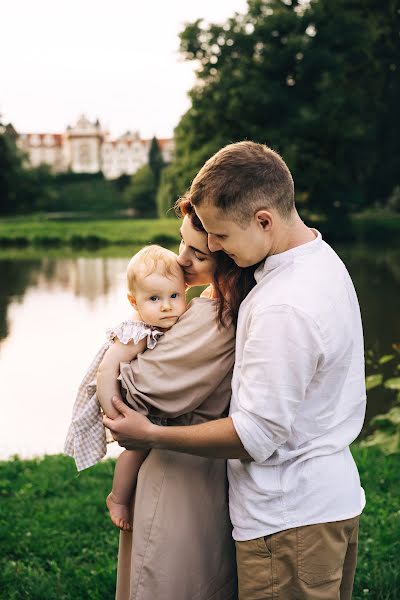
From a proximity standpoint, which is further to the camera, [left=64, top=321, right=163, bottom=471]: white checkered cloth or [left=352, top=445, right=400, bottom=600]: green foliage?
[left=352, top=445, right=400, bottom=600]: green foliage

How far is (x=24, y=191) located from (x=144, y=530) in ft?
142

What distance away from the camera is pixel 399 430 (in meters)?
4.89

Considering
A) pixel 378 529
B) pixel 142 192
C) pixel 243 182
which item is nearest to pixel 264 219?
pixel 243 182

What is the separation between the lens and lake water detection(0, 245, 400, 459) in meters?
6.08

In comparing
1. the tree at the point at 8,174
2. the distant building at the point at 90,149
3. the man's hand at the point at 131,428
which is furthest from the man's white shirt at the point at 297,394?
the distant building at the point at 90,149

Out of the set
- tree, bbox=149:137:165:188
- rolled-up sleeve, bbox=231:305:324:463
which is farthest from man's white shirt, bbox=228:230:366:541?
tree, bbox=149:137:165:188

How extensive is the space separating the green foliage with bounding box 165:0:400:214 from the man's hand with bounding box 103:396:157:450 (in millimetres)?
22621

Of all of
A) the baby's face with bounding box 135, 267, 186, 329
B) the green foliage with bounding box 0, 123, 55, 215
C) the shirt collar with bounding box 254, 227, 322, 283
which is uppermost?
the shirt collar with bounding box 254, 227, 322, 283

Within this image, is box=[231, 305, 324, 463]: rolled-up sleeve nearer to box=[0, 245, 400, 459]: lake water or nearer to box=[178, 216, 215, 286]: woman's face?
box=[178, 216, 215, 286]: woman's face

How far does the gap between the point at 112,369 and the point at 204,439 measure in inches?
13.1

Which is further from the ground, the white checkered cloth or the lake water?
the white checkered cloth

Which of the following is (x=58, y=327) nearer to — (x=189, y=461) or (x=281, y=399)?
(x=189, y=461)

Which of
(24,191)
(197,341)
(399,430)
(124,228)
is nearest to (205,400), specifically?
(197,341)

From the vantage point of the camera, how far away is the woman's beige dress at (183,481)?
1828mm
